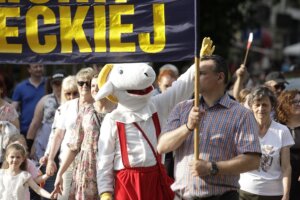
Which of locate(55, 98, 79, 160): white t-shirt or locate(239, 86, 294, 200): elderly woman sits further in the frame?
locate(55, 98, 79, 160): white t-shirt

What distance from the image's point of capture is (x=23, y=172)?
9633mm

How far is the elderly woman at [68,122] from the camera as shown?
928 cm

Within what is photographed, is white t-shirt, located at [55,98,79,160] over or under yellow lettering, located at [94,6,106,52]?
under

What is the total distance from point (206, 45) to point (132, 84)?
2.38 feet

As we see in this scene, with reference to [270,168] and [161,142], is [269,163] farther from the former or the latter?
[161,142]

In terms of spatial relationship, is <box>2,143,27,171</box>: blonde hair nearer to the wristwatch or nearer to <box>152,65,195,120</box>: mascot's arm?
<box>152,65,195,120</box>: mascot's arm

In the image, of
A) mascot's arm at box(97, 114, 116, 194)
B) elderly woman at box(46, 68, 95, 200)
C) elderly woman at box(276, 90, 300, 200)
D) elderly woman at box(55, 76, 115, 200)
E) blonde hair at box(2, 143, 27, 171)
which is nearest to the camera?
mascot's arm at box(97, 114, 116, 194)

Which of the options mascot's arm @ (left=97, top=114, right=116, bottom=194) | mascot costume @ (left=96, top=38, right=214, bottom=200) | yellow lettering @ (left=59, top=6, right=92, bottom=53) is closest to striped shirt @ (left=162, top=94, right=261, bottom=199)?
mascot costume @ (left=96, top=38, right=214, bottom=200)

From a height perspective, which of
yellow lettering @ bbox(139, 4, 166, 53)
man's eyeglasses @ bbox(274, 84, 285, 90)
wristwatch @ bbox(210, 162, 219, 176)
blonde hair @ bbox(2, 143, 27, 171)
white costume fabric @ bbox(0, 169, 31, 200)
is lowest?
white costume fabric @ bbox(0, 169, 31, 200)

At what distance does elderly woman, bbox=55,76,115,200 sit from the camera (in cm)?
859

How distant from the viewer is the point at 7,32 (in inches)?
320

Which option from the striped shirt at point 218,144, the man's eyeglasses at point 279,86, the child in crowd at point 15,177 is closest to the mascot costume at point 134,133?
the striped shirt at point 218,144

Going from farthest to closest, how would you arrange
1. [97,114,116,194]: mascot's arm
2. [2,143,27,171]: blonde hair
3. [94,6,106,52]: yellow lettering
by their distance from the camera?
[2,143,27,171]: blonde hair → [94,6,106,52]: yellow lettering → [97,114,116,194]: mascot's arm

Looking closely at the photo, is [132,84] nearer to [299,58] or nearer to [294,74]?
[294,74]
